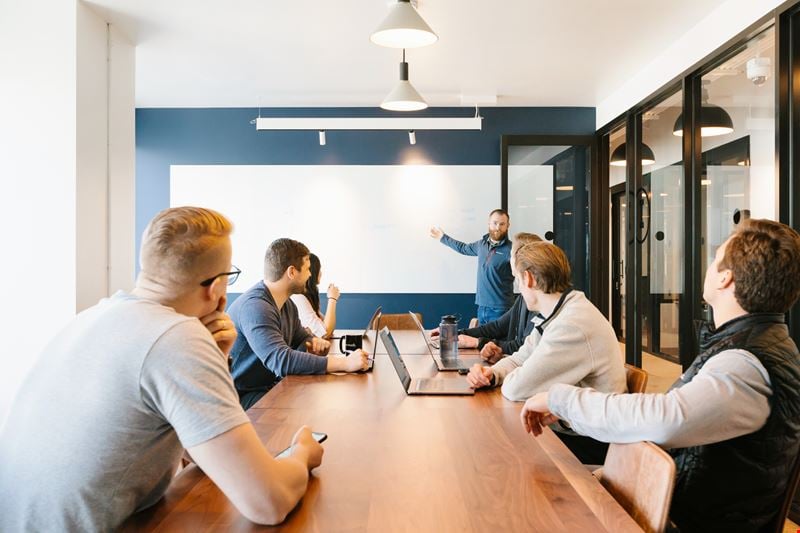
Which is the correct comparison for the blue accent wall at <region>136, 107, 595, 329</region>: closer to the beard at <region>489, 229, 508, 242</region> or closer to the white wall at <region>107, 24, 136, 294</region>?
the beard at <region>489, 229, 508, 242</region>

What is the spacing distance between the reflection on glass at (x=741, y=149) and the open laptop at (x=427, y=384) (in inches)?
71.7

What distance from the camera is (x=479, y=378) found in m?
2.36

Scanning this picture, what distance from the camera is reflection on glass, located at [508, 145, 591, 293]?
22.3 feet

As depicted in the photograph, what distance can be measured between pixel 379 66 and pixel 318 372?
11.5ft

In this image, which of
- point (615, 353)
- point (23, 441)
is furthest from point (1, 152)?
point (615, 353)

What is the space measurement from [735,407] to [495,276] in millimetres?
4845

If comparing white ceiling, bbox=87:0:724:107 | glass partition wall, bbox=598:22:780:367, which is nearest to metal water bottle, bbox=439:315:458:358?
glass partition wall, bbox=598:22:780:367

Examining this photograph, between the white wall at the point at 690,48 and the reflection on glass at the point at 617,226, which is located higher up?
the white wall at the point at 690,48

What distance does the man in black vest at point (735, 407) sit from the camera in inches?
54.1

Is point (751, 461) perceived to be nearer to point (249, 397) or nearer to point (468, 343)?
point (249, 397)

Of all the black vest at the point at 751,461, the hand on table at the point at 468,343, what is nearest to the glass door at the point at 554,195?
the hand on table at the point at 468,343

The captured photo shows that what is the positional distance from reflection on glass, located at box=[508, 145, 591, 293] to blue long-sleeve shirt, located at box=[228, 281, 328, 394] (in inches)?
171

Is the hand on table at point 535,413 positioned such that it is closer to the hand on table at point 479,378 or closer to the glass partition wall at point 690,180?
the hand on table at point 479,378

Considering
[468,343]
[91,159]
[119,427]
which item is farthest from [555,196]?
[119,427]
